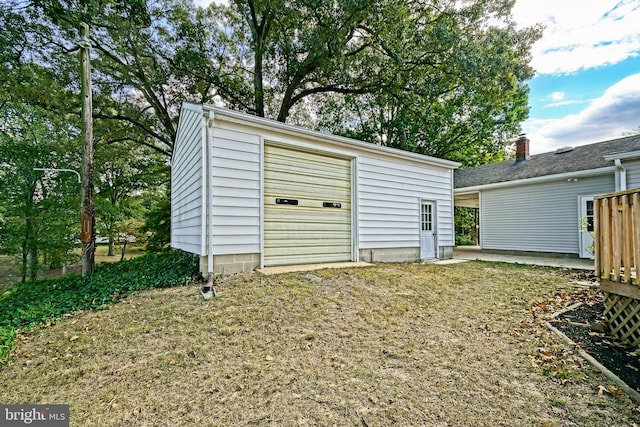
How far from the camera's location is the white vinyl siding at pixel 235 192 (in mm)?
5012

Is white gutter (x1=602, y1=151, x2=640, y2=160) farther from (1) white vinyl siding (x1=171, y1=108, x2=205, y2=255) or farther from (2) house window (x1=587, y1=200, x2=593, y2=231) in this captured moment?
(1) white vinyl siding (x1=171, y1=108, x2=205, y2=255)

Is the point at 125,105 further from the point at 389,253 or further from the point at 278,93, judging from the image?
the point at 389,253

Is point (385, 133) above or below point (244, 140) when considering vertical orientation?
above

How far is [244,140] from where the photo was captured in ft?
17.6

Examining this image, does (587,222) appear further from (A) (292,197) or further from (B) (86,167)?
(B) (86,167)

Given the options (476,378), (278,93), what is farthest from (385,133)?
(476,378)

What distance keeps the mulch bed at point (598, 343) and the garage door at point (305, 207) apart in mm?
4304

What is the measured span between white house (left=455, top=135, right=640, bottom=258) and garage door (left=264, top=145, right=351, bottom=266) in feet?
26.0

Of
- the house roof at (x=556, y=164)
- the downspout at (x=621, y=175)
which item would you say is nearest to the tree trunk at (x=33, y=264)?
the house roof at (x=556, y=164)

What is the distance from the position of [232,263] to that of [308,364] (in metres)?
3.03

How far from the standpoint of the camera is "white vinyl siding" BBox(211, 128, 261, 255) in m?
5.01

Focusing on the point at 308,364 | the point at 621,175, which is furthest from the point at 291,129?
the point at 621,175

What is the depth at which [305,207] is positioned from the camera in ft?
20.7

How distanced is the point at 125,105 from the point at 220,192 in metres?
10.3
